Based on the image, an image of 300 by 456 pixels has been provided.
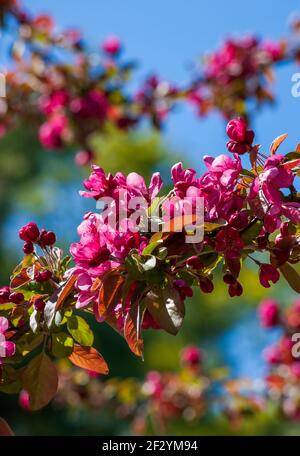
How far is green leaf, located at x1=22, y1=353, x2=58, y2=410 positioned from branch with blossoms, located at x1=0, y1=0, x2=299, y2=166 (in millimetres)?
2419

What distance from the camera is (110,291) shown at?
1.19 metres

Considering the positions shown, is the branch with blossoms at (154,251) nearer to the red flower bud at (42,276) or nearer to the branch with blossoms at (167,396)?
the red flower bud at (42,276)

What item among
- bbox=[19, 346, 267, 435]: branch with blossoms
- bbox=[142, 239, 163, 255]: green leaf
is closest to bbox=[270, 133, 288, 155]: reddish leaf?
bbox=[142, 239, 163, 255]: green leaf

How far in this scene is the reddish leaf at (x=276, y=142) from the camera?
1256mm

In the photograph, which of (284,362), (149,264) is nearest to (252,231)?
(149,264)

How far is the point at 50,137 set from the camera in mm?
3982

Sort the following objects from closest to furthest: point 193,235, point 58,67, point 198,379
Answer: point 193,235, point 198,379, point 58,67

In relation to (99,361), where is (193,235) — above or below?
above

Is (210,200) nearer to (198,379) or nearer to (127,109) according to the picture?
(198,379)

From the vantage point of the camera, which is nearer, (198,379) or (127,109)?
(198,379)

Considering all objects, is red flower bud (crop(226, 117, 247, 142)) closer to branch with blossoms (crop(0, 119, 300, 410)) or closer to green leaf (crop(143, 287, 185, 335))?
branch with blossoms (crop(0, 119, 300, 410))

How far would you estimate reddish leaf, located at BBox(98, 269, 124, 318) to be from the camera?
1183 millimetres

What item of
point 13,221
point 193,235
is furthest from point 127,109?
point 13,221
